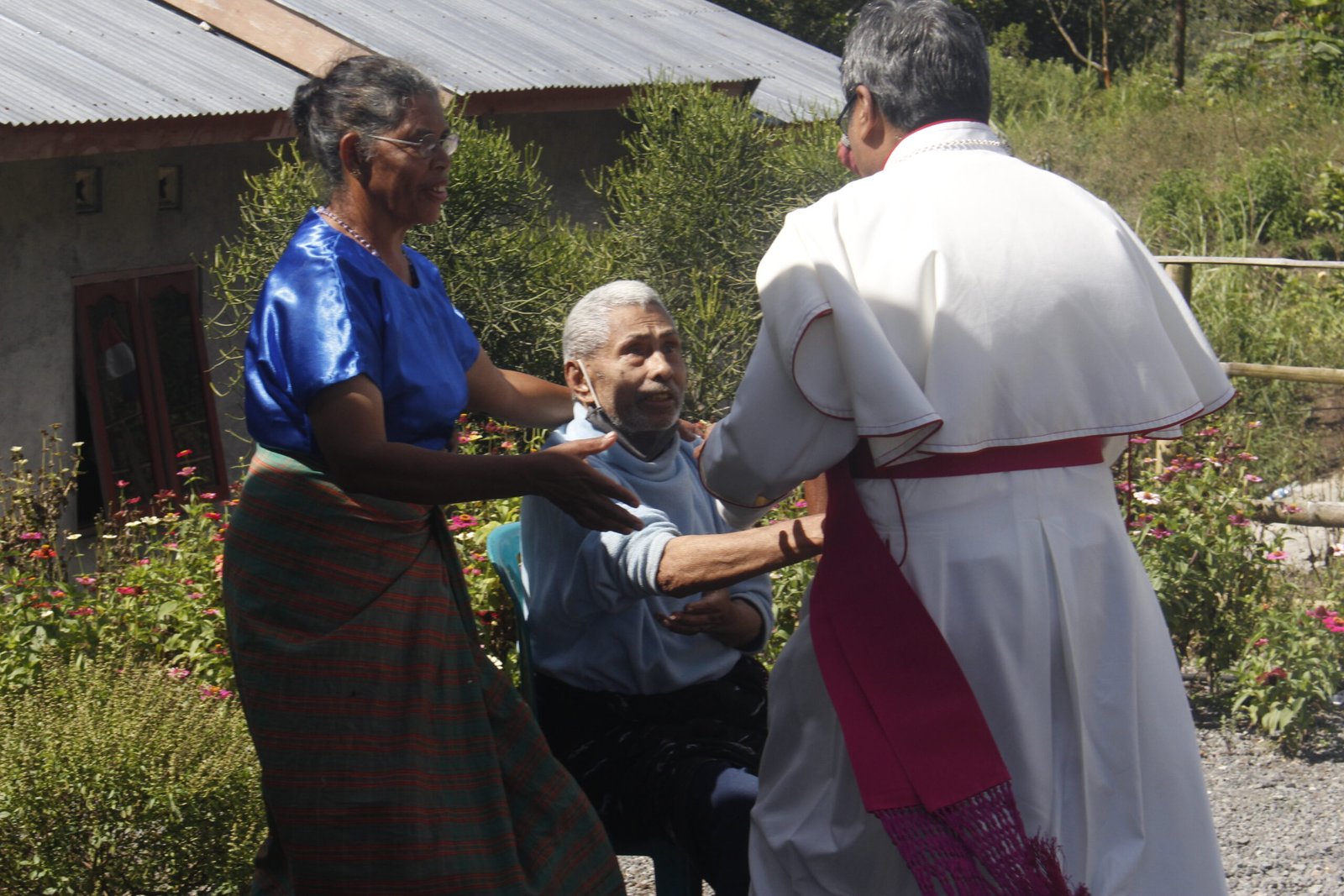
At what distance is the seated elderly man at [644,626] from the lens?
9.55 feet

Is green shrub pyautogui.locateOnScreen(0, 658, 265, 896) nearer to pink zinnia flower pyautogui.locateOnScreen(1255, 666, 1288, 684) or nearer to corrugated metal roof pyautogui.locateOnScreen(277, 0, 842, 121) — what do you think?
pink zinnia flower pyautogui.locateOnScreen(1255, 666, 1288, 684)

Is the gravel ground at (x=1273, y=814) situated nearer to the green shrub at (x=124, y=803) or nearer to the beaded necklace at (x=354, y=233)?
the green shrub at (x=124, y=803)

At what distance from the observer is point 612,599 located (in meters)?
3.02

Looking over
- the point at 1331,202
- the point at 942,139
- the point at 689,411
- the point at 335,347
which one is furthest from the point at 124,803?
the point at 1331,202

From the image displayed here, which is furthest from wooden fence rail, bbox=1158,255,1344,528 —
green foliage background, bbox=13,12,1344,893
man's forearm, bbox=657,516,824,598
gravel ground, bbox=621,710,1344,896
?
man's forearm, bbox=657,516,824,598

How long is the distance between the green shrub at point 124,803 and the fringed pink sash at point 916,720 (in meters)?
1.62

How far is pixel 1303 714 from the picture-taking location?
16.5 feet

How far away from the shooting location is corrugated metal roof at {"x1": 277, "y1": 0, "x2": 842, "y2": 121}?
10.1 m

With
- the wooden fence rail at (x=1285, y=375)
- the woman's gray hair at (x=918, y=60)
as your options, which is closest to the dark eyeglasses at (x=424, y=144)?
the woman's gray hair at (x=918, y=60)

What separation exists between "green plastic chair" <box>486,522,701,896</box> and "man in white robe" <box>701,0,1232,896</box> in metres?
0.68

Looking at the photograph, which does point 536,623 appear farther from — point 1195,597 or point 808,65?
point 808,65

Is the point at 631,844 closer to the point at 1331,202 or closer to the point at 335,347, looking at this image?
the point at 335,347

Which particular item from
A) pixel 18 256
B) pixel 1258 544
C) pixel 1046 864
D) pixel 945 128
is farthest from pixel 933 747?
pixel 18 256

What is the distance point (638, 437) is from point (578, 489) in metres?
0.80
